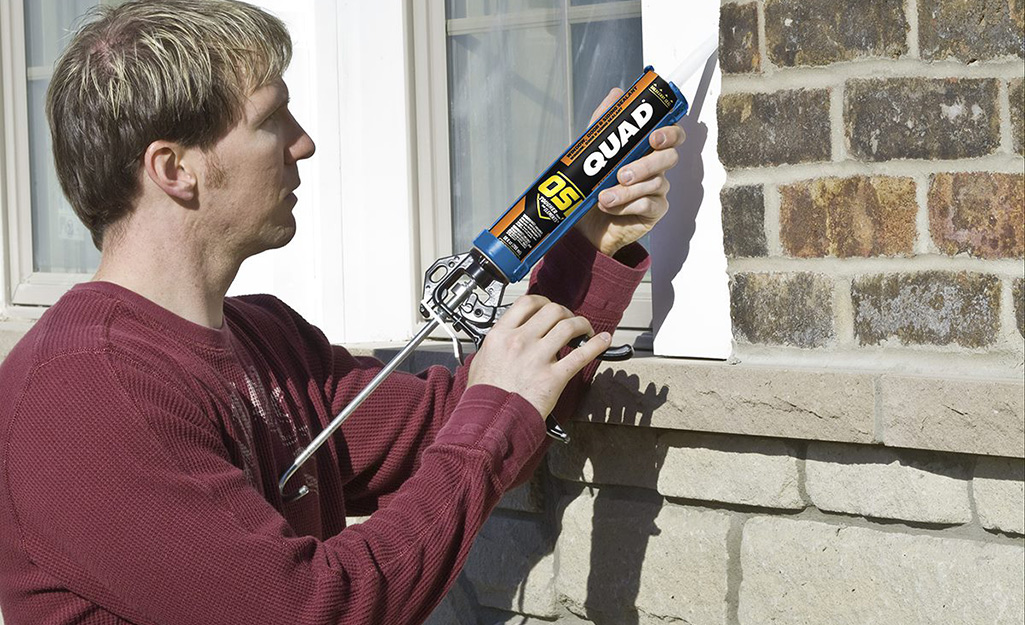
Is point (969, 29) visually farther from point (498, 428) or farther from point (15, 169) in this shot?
point (15, 169)

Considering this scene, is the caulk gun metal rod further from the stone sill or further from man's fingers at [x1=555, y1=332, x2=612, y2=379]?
the stone sill

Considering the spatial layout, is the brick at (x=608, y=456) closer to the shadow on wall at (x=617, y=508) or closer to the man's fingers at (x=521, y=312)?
the shadow on wall at (x=617, y=508)

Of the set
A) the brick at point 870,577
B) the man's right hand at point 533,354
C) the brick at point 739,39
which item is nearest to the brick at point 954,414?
the brick at point 870,577

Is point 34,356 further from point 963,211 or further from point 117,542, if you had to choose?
Result: point 963,211

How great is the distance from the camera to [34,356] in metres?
1.71

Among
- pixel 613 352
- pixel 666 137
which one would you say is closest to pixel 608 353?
pixel 613 352

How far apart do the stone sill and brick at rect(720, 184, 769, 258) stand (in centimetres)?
19

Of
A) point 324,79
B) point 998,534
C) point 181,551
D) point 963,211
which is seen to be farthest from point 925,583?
point 324,79

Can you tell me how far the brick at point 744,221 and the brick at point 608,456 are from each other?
0.36 m

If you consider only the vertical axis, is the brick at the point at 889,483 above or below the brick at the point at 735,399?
below

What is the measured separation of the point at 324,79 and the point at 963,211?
1.44 metres

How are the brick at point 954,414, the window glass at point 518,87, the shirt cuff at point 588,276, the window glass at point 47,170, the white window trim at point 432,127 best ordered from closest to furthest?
1. the brick at point 954,414
2. the shirt cuff at point 588,276
3. the window glass at point 518,87
4. the white window trim at point 432,127
5. the window glass at point 47,170

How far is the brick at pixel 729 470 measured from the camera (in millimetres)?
2037

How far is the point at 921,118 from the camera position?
1.85m
